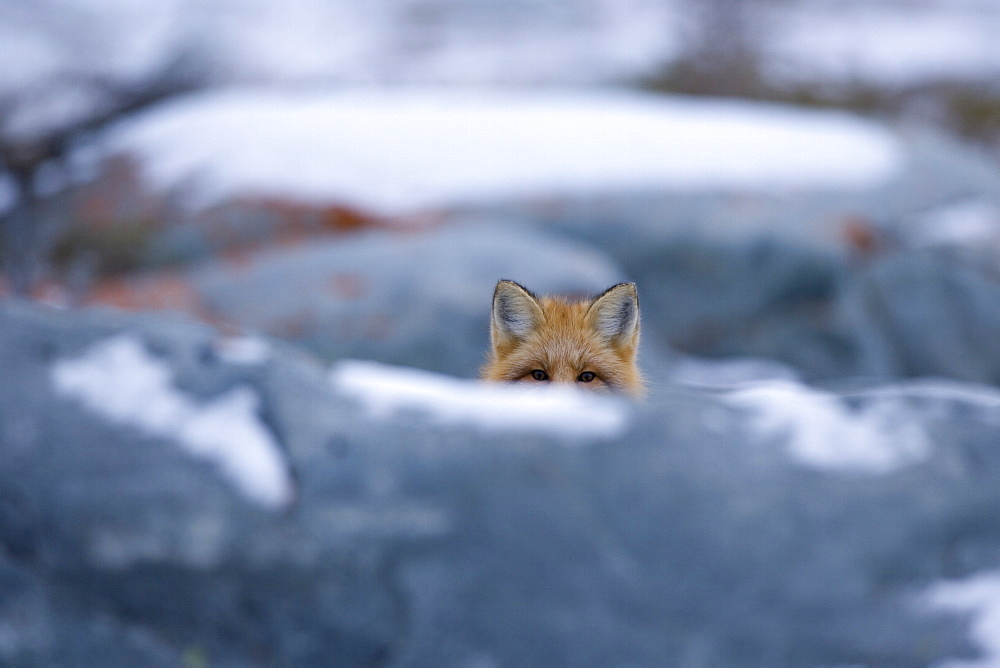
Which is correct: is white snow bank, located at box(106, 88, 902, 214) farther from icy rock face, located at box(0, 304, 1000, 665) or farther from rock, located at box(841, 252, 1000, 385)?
icy rock face, located at box(0, 304, 1000, 665)

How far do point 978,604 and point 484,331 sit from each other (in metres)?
3.95

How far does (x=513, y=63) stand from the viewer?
1334 cm

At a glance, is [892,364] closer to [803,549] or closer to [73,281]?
[803,549]

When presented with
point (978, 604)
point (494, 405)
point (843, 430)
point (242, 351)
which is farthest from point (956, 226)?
point (242, 351)

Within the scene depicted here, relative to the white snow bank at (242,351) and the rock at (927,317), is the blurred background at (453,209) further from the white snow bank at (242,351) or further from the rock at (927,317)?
the white snow bank at (242,351)

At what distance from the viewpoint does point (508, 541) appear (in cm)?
190

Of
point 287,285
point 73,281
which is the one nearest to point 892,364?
point 287,285

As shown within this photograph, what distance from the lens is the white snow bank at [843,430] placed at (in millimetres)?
1948

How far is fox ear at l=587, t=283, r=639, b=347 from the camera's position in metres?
3.05

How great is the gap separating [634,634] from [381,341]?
12.4 ft

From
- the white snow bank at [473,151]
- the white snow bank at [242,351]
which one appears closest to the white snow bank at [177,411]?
the white snow bank at [242,351]

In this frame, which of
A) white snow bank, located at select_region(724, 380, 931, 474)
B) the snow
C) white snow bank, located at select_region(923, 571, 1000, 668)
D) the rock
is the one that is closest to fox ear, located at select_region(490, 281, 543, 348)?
white snow bank, located at select_region(724, 380, 931, 474)

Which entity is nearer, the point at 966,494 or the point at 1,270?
the point at 966,494

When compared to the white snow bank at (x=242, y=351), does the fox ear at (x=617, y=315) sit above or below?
above
